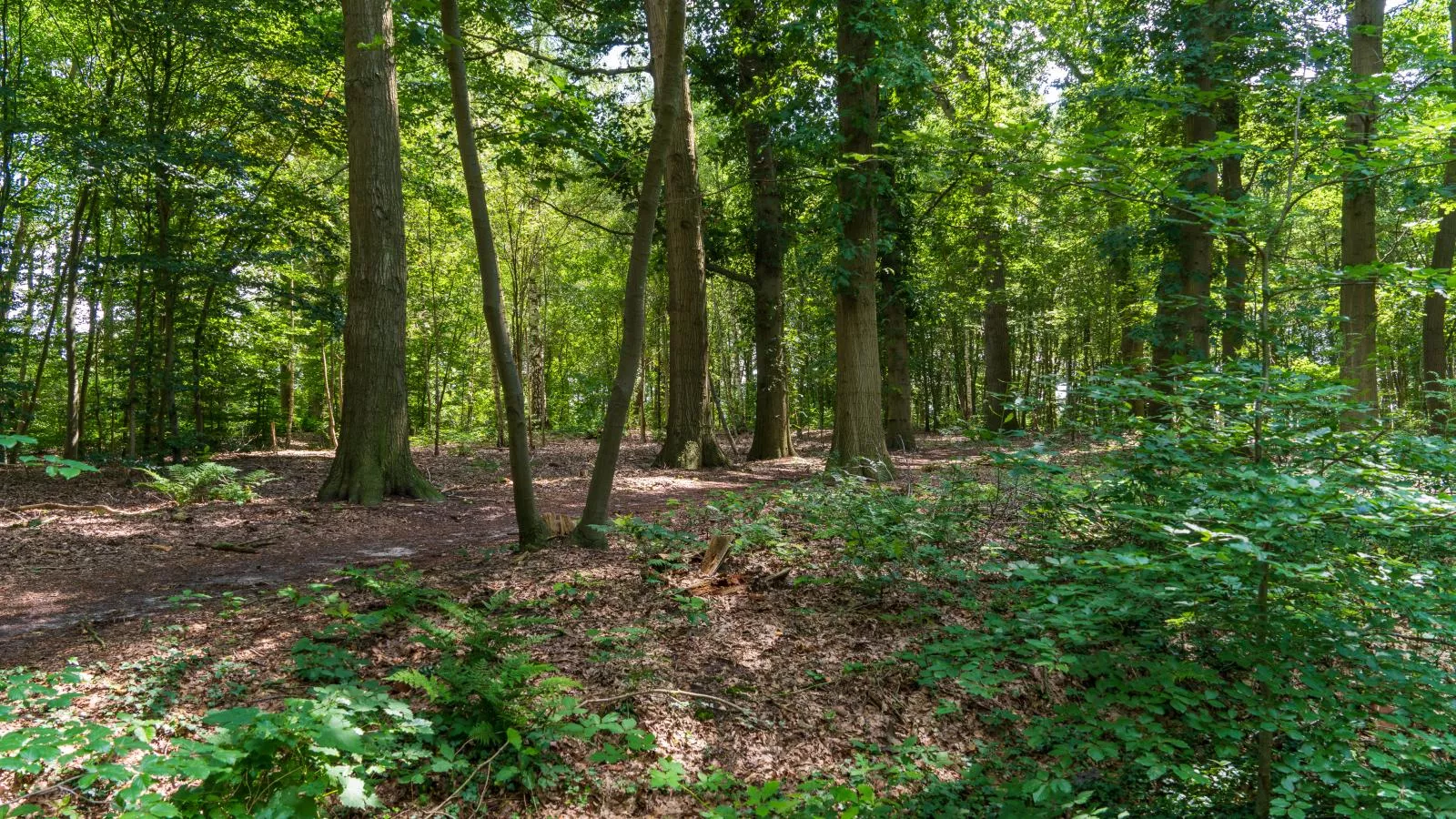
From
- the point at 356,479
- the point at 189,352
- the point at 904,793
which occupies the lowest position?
the point at 904,793

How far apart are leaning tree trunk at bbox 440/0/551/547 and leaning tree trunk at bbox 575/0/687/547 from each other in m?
0.56

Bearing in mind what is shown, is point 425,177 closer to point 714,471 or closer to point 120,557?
point 714,471

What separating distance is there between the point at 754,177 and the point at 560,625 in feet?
33.4

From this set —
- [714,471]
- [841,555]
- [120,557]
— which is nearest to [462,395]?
[714,471]

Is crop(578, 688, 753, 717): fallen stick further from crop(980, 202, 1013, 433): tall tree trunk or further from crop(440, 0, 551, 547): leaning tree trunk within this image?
crop(980, 202, 1013, 433): tall tree trunk

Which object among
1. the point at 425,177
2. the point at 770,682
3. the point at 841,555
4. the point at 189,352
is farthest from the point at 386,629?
the point at 189,352

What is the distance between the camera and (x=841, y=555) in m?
5.91

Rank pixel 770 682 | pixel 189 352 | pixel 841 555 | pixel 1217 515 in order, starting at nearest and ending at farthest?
pixel 1217 515 < pixel 770 682 < pixel 841 555 < pixel 189 352

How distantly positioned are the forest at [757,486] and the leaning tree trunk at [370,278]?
55 millimetres

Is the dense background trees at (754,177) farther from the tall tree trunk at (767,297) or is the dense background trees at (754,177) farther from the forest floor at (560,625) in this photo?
the forest floor at (560,625)

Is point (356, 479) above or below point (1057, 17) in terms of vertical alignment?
below

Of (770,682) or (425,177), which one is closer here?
(770,682)

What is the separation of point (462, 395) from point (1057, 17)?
21169mm

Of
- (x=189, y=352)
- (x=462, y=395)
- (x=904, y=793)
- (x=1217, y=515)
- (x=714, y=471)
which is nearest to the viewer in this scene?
(x=1217, y=515)
